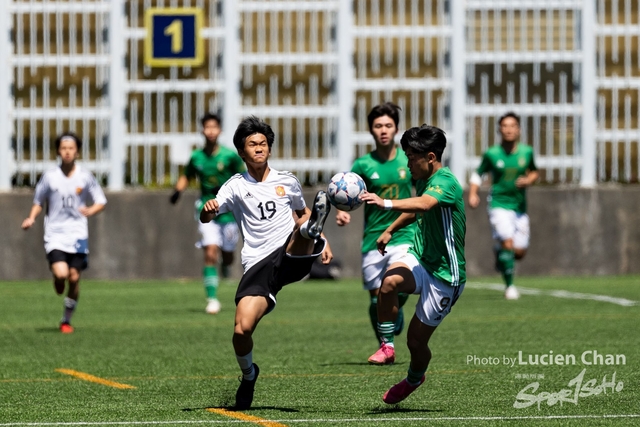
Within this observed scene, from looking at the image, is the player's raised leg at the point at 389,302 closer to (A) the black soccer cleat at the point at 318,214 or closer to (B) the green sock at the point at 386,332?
(B) the green sock at the point at 386,332

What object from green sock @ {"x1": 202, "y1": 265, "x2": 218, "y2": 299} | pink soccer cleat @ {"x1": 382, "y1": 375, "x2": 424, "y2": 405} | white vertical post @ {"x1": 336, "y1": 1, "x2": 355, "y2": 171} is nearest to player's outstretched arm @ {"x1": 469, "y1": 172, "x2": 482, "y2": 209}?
green sock @ {"x1": 202, "y1": 265, "x2": 218, "y2": 299}

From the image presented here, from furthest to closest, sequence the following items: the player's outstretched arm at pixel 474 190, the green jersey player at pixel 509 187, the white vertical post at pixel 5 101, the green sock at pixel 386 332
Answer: the white vertical post at pixel 5 101
the green jersey player at pixel 509 187
the player's outstretched arm at pixel 474 190
the green sock at pixel 386 332

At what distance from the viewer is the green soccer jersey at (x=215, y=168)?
1670 cm

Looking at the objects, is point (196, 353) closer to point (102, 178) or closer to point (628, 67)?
point (102, 178)

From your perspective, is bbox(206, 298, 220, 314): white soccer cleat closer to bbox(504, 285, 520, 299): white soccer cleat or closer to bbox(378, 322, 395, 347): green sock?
bbox(504, 285, 520, 299): white soccer cleat

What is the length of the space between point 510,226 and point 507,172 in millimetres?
661

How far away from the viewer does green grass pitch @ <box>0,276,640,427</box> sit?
826cm

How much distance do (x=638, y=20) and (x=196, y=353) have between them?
1255 cm

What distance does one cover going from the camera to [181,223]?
22078mm

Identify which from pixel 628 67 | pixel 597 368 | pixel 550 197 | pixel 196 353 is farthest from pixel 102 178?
pixel 597 368

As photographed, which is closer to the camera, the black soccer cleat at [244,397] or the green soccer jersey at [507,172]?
the black soccer cleat at [244,397]

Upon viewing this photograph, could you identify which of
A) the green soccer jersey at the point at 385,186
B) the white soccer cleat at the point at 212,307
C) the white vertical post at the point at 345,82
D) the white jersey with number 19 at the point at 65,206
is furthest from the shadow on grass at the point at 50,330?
the white vertical post at the point at 345,82

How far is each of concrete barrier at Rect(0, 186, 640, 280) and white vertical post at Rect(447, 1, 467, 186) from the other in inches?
28.0

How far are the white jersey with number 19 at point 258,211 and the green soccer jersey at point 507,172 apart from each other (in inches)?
367
